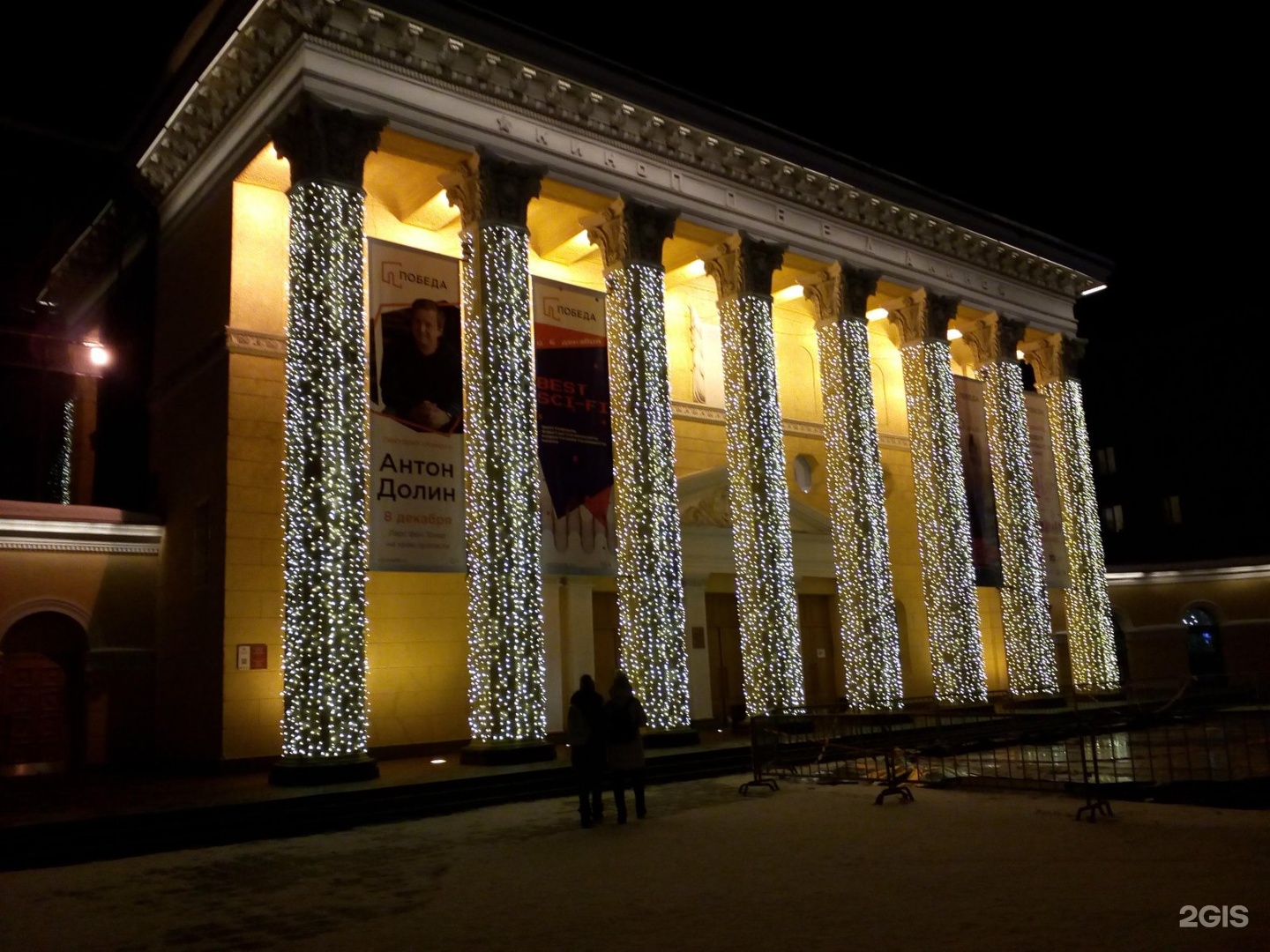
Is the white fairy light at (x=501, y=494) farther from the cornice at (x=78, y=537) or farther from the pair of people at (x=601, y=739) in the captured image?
the cornice at (x=78, y=537)

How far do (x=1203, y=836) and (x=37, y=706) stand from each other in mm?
18441

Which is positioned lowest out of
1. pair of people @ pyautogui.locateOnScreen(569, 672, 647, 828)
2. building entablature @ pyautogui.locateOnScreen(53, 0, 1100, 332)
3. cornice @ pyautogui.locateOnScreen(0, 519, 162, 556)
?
pair of people @ pyautogui.locateOnScreen(569, 672, 647, 828)

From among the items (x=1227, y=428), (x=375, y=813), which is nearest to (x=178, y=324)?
(x=375, y=813)

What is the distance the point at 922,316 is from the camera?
25.8 meters

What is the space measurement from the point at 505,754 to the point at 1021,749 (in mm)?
7593

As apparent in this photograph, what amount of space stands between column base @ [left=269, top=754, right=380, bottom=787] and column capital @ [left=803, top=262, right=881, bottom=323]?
14.8 meters

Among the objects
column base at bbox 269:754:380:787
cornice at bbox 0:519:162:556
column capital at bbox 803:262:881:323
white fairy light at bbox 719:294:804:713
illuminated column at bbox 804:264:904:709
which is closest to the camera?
column base at bbox 269:754:380:787

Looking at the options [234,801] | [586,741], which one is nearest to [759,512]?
[586,741]

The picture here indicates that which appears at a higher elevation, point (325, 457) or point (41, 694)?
point (325, 457)

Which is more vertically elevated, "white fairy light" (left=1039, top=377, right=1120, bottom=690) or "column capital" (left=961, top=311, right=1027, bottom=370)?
"column capital" (left=961, top=311, right=1027, bottom=370)

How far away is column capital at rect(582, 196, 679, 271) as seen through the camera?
2030 cm

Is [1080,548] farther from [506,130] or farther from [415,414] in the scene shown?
[415,414]

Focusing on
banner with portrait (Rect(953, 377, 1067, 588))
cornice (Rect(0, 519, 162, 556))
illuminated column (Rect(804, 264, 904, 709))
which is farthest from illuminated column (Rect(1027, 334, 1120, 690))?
cornice (Rect(0, 519, 162, 556))

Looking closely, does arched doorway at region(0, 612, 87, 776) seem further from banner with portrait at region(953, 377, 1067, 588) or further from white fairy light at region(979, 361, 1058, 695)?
white fairy light at region(979, 361, 1058, 695)
